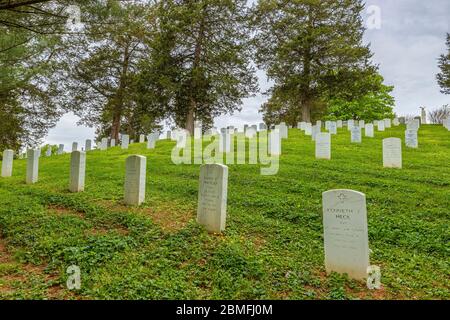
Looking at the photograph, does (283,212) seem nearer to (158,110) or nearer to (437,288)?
(437,288)

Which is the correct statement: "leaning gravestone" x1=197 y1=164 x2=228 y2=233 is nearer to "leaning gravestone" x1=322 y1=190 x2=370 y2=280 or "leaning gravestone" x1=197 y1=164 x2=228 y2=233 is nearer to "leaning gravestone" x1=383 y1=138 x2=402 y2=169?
"leaning gravestone" x1=322 y1=190 x2=370 y2=280

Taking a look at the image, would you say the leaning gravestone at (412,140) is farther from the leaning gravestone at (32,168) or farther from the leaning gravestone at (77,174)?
the leaning gravestone at (32,168)

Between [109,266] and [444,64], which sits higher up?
[444,64]

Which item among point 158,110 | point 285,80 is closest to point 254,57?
point 285,80

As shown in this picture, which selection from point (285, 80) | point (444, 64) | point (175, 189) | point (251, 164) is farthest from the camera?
point (444, 64)

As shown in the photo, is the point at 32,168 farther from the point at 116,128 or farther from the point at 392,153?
the point at 116,128

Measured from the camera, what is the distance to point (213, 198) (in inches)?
241

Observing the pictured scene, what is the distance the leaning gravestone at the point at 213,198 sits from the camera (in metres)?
5.98

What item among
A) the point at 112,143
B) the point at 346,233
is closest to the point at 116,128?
the point at 112,143

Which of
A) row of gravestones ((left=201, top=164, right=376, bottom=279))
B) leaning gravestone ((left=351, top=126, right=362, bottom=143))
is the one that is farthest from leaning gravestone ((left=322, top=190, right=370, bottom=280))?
leaning gravestone ((left=351, top=126, right=362, bottom=143))

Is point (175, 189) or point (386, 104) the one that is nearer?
point (175, 189)

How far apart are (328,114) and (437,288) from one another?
36106mm

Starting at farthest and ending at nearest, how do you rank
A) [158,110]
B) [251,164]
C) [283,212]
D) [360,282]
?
1. [158,110]
2. [251,164]
3. [283,212]
4. [360,282]

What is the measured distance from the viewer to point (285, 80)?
1068 inches
